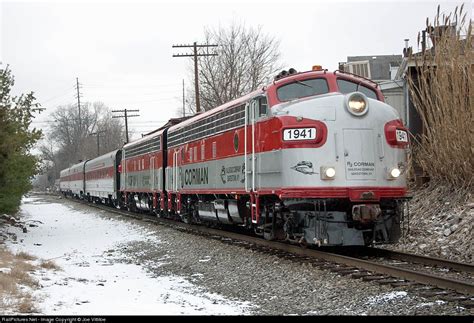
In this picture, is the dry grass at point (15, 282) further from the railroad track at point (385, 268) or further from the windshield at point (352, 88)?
the windshield at point (352, 88)

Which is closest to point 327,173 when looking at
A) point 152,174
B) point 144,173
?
point 152,174

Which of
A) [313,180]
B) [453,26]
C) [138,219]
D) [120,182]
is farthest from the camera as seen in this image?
[120,182]

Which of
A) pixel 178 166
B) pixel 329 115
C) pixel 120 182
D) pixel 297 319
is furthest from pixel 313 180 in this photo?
pixel 120 182

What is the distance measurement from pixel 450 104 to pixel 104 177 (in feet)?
83.7

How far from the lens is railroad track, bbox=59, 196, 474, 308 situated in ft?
23.1

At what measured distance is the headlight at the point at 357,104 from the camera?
1009 cm

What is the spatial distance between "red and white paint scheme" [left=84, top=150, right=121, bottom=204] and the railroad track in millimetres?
18118

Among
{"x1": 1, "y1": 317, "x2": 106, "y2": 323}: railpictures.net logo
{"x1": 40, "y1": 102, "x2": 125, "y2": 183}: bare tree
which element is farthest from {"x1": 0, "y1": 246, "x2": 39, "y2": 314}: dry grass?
{"x1": 40, "y1": 102, "x2": 125, "y2": 183}: bare tree

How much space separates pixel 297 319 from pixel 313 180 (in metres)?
4.01

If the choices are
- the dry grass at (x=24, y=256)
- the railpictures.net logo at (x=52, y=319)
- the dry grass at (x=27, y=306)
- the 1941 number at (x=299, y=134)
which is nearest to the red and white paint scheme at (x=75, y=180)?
the dry grass at (x=24, y=256)

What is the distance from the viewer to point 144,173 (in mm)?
23234

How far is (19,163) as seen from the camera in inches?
673

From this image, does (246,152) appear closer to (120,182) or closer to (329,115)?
(329,115)

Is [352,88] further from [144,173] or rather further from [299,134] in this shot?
[144,173]
